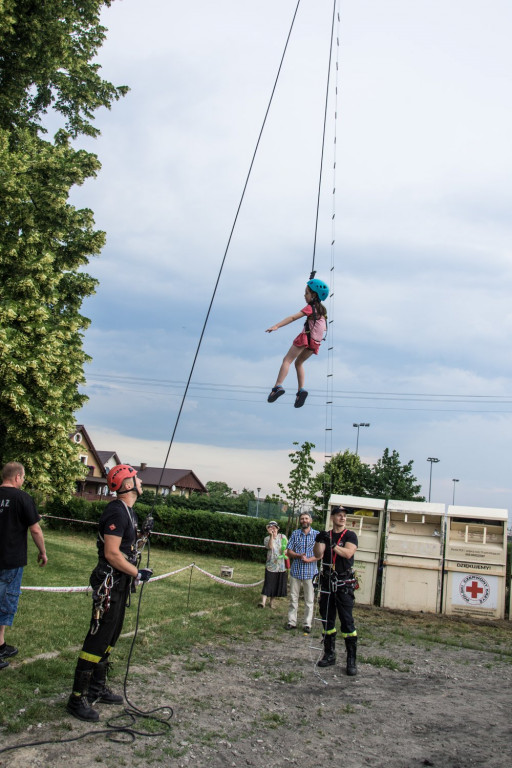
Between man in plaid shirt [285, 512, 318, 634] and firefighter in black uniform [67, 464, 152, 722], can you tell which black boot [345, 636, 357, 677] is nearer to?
man in plaid shirt [285, 512, 318, 634]

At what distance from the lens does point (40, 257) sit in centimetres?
1380

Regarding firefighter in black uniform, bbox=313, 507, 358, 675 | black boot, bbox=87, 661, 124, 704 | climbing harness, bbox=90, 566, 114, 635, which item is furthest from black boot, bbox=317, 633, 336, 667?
climbing harness, bbox=90, 566, 114, 635

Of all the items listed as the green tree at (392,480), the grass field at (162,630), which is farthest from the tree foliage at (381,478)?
the grass field at (162,630)

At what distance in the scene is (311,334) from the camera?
22.6 feet

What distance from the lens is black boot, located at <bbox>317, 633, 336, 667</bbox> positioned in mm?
7719

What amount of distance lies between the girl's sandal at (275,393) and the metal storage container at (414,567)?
7959mm

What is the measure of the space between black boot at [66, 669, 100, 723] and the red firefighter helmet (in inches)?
63.3

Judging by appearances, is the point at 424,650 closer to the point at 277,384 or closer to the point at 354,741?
the point at 354,741

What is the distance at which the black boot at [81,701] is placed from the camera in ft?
16.4

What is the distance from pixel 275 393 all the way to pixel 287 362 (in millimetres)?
393

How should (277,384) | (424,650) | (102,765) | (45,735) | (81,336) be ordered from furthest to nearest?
(81,336), (424,650), (277,384), (45,735), (102,765)

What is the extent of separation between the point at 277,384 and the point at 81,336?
10162mm

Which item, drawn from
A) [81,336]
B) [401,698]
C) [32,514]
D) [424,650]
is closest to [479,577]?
[424,650]

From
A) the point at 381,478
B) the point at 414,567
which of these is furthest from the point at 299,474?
the point at 381,478
